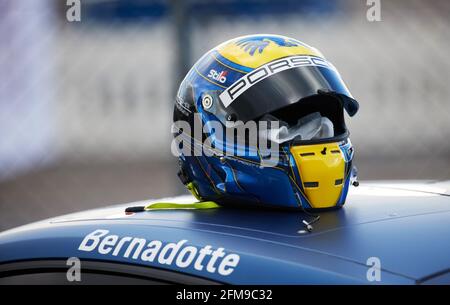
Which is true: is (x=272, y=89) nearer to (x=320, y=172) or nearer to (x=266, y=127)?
(x=266, y=127)

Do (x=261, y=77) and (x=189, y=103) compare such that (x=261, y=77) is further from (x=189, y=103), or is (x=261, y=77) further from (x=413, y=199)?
(x=413, y=199)

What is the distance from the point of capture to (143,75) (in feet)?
15.2

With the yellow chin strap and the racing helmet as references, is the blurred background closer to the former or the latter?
the racing helmet

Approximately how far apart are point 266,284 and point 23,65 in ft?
11.3

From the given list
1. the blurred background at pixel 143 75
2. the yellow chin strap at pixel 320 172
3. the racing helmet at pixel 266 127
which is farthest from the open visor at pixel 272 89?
the blurred background at pixel 143 75

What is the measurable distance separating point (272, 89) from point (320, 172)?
27cm

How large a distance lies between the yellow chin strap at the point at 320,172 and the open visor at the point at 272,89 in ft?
0.47

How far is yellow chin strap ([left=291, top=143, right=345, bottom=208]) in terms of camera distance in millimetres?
2014

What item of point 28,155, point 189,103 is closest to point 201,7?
point 189,103

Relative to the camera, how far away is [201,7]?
140 inches

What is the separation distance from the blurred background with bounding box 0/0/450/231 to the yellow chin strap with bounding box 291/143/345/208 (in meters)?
1.90

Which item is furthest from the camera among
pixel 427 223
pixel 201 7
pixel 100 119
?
pixel 100 119

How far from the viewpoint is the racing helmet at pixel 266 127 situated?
2031 mm

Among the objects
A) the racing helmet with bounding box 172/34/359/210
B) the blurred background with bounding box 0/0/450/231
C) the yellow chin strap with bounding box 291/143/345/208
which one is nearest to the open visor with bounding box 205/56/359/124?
the racing helmet with bounding box 172/34/359/210
